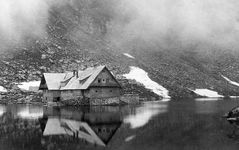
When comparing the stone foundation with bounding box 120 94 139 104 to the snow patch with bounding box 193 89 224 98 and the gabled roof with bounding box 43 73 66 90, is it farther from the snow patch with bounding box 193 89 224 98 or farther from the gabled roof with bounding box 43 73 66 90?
the snow patch with bounding box 193 89 224 98

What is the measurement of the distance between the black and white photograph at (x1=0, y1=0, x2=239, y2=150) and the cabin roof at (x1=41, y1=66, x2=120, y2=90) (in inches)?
8.8

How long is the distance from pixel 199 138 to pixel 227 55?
426ft

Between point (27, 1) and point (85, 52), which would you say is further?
point (27, 1)

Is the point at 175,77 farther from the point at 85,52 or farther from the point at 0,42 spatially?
the point at 0,42

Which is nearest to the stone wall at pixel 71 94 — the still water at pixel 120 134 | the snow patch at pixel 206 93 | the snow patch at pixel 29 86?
the snow patch at pixel 29 86

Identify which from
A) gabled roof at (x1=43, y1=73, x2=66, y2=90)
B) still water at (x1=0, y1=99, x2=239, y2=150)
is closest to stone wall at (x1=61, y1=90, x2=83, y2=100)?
gabled roof at (x1=43, y1=73, x2=66, y2=90)

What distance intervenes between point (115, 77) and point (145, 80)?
8.66 m

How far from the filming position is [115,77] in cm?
9850

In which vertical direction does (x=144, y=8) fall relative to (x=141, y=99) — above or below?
above

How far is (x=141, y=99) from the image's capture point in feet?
274

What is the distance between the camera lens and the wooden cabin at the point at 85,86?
67.7 m

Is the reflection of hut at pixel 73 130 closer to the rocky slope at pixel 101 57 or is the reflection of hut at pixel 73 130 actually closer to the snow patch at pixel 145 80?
the rocky slope at pixel 101 57

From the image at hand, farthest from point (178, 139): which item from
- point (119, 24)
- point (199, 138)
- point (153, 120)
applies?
point (119, 24)

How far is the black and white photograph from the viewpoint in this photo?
97.3 ft
